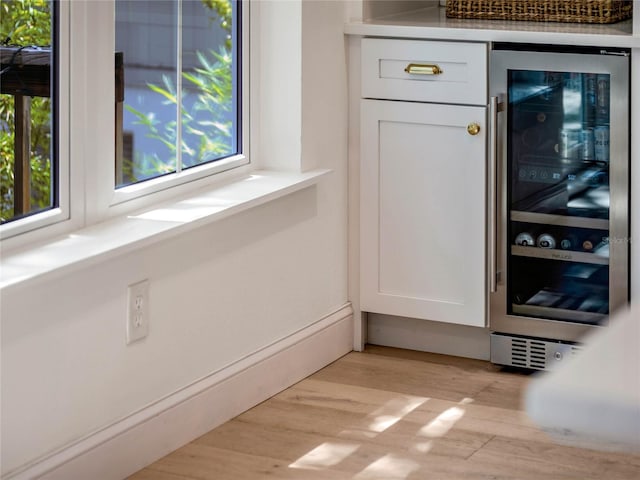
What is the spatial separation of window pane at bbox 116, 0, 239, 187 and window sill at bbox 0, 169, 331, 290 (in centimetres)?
11

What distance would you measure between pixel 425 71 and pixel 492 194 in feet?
1.42

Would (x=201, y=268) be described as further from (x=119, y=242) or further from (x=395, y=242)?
(x=395, y=242)

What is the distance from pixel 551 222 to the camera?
136 inches

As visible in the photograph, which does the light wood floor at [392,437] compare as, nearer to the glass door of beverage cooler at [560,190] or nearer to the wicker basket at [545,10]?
the glass door of beverage cooler at [560,190]

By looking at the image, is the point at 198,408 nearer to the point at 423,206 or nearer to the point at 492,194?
the point at 423,206

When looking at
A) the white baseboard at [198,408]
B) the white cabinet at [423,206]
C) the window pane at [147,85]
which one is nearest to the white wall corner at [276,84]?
the white cabinet at [423,206]

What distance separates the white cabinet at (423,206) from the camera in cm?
345

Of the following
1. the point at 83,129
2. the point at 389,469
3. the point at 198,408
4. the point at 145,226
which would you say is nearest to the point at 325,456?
the point at 389,469

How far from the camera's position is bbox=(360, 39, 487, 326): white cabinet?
3.45 metres

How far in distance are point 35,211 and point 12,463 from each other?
552mm

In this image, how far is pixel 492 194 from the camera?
135 inches

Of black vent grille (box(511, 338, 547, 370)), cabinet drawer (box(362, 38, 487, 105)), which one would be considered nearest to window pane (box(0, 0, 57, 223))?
cabinet drawer (box(362, 38, 487, 105))

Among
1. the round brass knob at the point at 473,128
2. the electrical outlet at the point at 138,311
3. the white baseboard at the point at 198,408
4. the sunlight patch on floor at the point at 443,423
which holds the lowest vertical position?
the sunlight patch on floor at the point at 443,423

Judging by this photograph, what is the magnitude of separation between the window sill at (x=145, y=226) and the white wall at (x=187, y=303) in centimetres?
6
